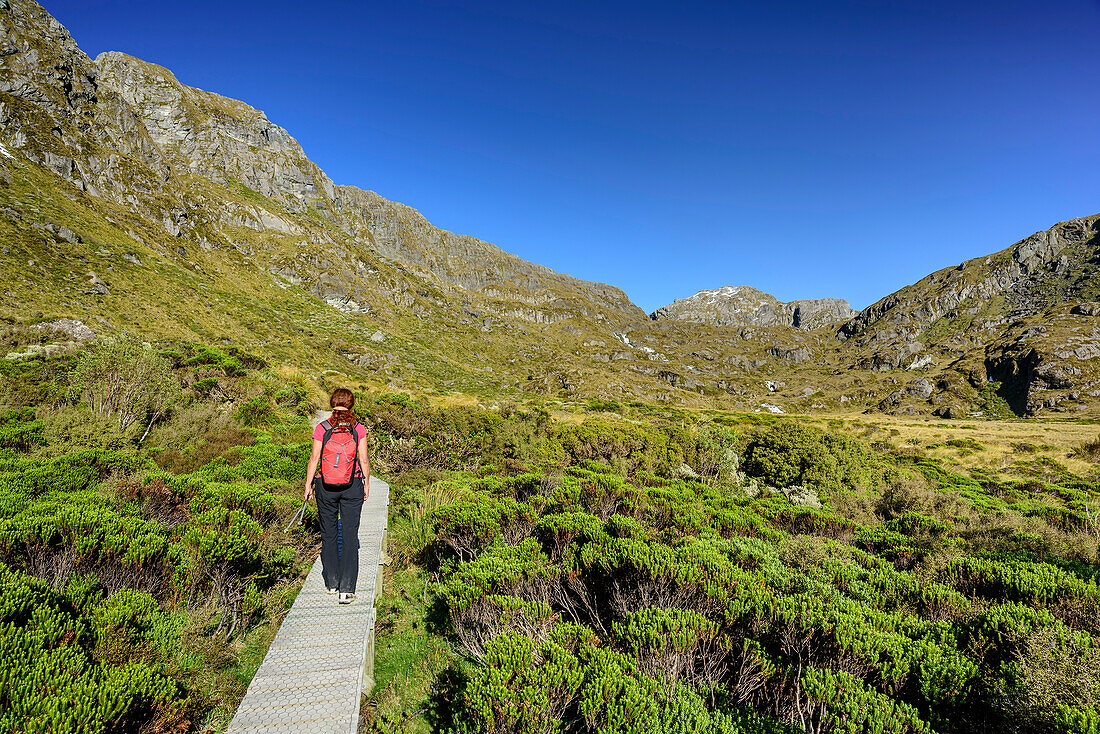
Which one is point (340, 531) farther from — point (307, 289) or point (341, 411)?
point (307, 289)

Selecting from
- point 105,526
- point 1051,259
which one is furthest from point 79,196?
point 1051,259

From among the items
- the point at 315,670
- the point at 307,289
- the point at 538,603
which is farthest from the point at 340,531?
the point at 307,289

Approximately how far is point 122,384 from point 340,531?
10990 millimetres

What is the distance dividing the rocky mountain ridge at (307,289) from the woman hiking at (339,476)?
107 feet

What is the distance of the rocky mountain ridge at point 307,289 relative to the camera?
49375 millimetres

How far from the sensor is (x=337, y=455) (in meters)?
4.93

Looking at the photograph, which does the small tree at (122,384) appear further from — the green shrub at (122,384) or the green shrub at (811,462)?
the green shrub at (811,462)

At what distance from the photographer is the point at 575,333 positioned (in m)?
181

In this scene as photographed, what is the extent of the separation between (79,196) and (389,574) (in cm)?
9478

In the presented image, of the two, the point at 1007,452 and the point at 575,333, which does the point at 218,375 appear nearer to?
the point at 1007,452

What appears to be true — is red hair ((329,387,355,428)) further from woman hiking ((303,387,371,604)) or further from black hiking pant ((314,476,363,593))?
black hiking pant ((314,476,363,593))

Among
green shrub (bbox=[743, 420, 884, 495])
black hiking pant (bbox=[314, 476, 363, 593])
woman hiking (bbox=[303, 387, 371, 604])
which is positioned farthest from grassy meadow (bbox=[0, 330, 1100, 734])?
green shrub (bbox=[743, 420, 884, 495])

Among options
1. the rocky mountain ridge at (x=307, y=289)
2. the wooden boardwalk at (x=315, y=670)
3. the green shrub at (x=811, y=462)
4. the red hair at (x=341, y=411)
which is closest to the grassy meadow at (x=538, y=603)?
the wooden boardwalk at (x=315, y=670)

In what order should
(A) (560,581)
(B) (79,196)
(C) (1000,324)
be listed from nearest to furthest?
(A) (560,581)
(B) (79,196)
(C) (1000,324)
